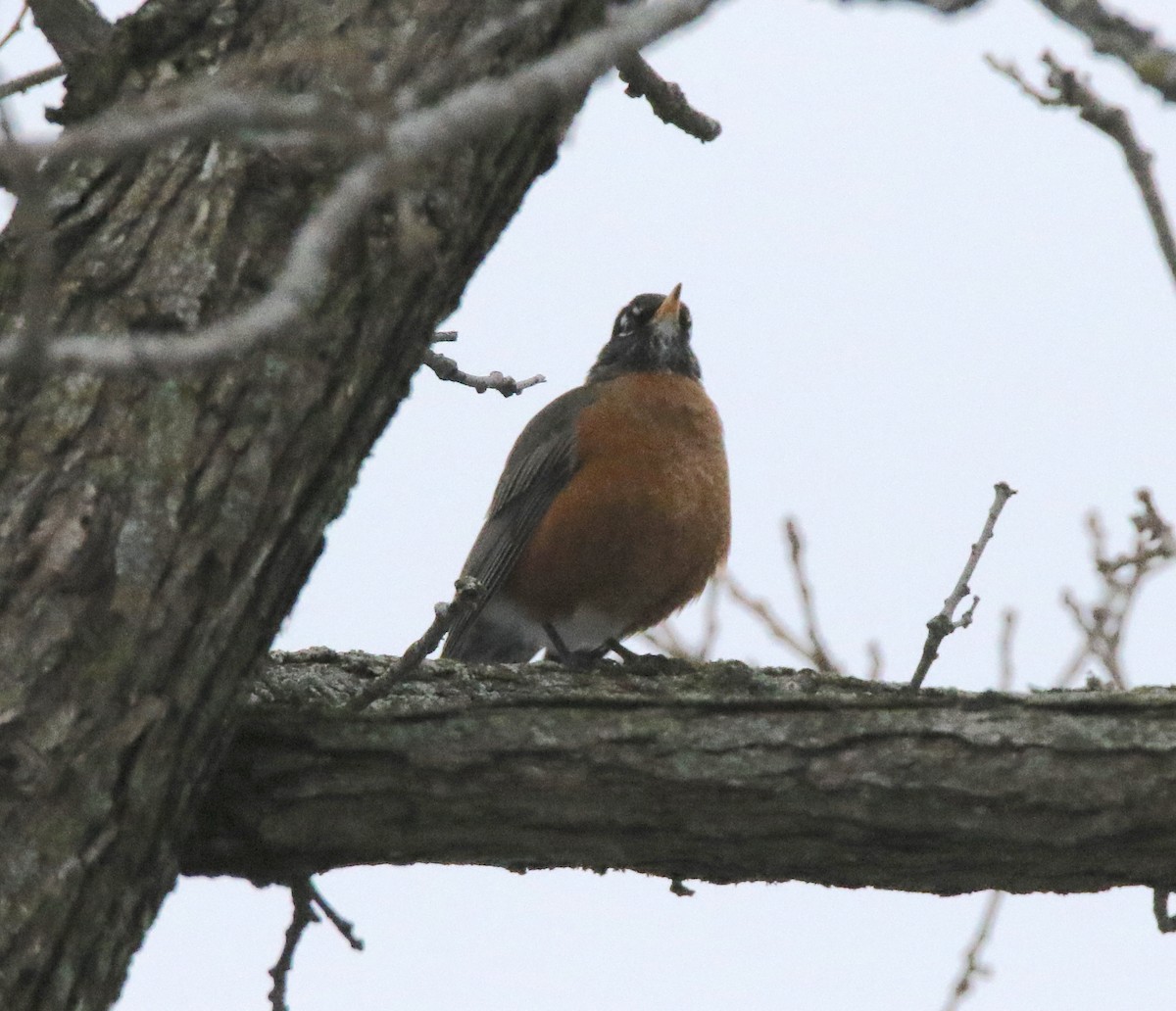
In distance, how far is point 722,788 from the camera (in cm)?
355

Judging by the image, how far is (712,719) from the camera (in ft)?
12.0

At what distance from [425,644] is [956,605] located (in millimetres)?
1244

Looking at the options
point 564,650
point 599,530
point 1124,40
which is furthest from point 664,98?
point 1124,40

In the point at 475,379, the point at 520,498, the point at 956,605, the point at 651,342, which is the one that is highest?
the point at 651,342

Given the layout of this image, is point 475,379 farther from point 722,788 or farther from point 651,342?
point 651,342

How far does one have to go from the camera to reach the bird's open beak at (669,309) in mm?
7363

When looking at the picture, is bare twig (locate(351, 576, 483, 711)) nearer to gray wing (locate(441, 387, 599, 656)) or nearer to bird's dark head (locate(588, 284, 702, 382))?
gray wing (locate(441, 387, 599, 656))

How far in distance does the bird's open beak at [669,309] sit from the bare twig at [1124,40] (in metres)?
5.34

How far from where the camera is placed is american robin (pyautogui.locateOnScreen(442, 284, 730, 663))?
600 cm

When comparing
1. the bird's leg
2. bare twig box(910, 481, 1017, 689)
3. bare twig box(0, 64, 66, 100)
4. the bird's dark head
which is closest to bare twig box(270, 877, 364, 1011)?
bare twig box(910, 481, 1017, 689)

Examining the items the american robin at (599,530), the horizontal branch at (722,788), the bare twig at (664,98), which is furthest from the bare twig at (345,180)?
the american robin at (599,530)

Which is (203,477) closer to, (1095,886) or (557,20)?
(557,20)

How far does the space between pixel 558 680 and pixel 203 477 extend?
46.9 inches

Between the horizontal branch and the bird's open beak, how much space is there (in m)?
3.88
